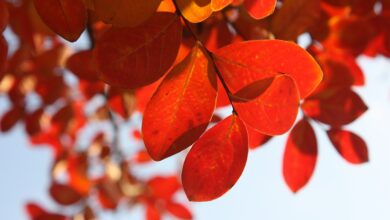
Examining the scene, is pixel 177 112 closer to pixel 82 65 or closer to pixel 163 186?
pixel 82 65

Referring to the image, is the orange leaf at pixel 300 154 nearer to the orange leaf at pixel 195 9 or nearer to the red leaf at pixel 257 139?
the red leaf at pixel 257 139

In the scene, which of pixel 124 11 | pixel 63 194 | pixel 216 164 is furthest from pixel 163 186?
pixel 124 11

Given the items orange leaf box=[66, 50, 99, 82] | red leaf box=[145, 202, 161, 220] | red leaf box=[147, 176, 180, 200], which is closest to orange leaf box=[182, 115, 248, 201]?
orange leaf box=[66, 50, 99, 82]

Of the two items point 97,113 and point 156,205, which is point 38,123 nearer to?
point 97,113

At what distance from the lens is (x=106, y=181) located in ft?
7.75

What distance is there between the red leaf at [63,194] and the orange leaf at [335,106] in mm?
1108

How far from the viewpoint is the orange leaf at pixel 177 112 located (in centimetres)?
67

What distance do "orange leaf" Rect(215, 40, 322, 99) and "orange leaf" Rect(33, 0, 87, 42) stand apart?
0.19 m

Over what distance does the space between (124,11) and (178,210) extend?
143 centimetres

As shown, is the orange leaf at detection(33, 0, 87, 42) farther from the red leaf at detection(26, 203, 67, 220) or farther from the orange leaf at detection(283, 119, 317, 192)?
the red leaf at detection(26, 203, 67, 220)

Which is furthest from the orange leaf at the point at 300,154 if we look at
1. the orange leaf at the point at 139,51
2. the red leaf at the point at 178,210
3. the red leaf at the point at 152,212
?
the red leaf at the point at 152,212

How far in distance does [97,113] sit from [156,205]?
46 cm

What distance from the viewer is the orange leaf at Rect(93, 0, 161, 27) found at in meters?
0.62

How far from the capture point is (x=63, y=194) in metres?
1.87
